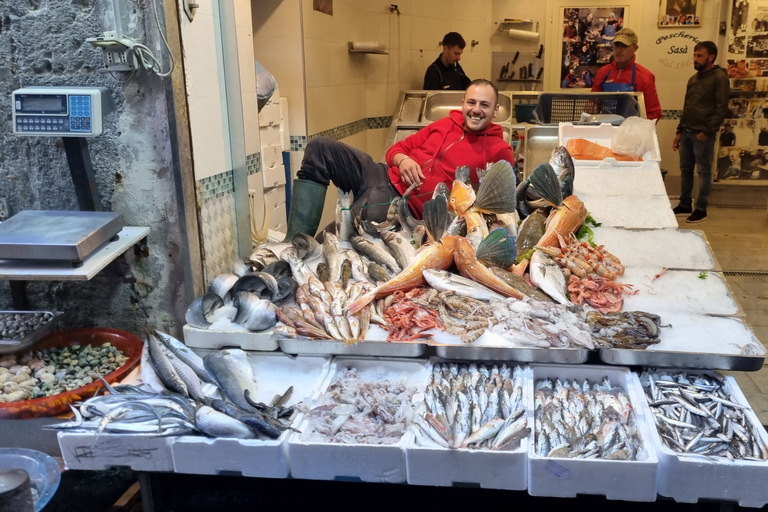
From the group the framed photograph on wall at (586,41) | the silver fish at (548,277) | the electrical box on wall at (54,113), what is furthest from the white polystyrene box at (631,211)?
the framed photograph on wall at (586,41)

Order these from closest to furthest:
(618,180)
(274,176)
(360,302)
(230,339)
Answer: (230,339)
(360,302)
(618,180)
(274,176)

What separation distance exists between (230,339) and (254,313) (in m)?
0.16

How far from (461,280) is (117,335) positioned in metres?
1.75

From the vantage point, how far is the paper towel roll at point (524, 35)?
9594 millimetres

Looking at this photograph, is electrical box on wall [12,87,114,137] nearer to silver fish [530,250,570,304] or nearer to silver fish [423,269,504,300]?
silver fish [423,269,504,300]

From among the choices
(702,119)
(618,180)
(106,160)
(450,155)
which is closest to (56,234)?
(106,160)

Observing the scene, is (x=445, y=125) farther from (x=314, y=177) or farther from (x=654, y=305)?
(x=654, y=305)

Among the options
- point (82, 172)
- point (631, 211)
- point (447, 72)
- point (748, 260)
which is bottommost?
point (748, 260)

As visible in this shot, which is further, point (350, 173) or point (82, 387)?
point (350, 173)

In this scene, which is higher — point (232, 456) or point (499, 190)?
point (499, 190)

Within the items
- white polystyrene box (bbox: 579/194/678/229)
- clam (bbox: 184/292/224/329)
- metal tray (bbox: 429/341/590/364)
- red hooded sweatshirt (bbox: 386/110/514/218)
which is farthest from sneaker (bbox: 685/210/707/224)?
clam (bbox: 184/292/224/329)

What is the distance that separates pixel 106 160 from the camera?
322cm

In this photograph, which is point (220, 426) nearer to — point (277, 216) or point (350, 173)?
point (350, 173)

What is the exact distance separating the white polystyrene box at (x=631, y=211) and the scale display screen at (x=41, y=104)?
10.7 feet
